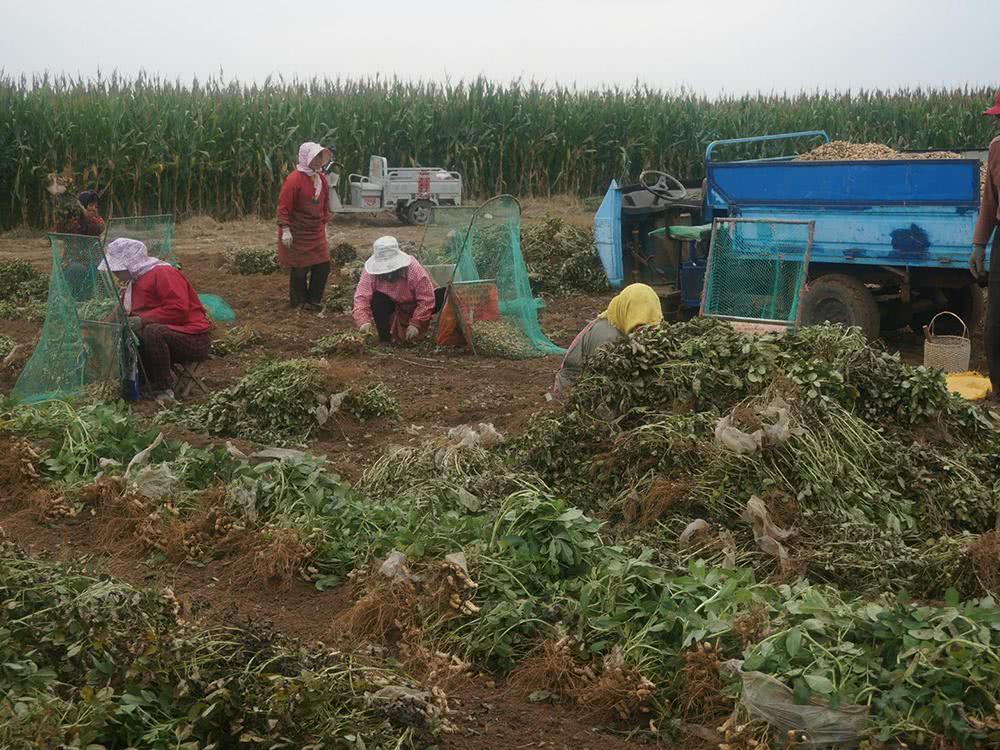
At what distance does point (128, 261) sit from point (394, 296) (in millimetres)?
2685

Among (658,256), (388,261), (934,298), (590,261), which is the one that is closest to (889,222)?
(934,298)

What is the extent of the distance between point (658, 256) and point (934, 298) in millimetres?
2691

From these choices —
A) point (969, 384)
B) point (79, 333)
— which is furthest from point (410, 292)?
point (969, 384)

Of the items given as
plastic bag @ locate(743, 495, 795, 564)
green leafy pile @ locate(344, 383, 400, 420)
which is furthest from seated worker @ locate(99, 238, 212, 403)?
plastic bag @ locate(743, 495, 795, 564)

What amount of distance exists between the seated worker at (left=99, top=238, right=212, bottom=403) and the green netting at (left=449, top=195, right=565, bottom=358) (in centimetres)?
246

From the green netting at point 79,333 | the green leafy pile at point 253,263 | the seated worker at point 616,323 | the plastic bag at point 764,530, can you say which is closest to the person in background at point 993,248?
the seated worker at point 616,323

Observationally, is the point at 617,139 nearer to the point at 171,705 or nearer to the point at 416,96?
the point at 416,96

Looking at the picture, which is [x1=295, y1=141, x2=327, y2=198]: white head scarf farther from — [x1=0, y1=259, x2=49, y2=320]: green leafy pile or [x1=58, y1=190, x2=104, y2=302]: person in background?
[x1=58, y1=190, x2=104, y2=302]: person in background

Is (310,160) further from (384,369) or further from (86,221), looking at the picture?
(384,369)

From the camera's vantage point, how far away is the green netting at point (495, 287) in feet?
33.0

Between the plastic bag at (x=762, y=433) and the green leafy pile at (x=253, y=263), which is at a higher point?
the green leafy pile at (x=253, y=263)

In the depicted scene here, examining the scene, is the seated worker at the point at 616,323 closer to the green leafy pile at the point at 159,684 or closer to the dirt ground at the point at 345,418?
the dirt ground at the point at 345,418

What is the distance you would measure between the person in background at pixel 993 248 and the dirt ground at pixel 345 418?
6.14 feet

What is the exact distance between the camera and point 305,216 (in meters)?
12.1
